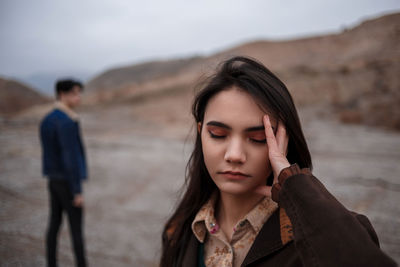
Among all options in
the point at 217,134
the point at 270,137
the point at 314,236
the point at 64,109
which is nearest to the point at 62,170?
the point at 64,109

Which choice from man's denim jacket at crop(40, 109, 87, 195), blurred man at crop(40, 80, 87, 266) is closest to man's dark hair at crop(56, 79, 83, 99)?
blurred man at crop(40, 80, 87, 266)

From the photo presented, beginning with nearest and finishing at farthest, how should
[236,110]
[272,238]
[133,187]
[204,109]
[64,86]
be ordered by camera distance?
1. [272,238]
2. [236,110]
3. [204,109]
4. [64,86]
5. [133,187]

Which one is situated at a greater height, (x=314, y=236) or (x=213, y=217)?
(x=314, y=236)

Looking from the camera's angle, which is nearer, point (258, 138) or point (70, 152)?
point (258, 138)

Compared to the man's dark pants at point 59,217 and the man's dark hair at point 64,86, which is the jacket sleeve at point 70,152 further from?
the man's dark hair at point 64,86

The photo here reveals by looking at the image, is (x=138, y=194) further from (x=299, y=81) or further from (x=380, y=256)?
(x=299, y=81)

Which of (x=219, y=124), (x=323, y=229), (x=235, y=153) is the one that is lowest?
(x=323, y=229)

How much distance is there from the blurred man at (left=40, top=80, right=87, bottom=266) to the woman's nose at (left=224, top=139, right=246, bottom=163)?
7.33 ft

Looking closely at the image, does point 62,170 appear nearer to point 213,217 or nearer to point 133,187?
point 213,217

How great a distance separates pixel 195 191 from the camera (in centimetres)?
156

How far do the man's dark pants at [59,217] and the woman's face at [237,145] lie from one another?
222 cm

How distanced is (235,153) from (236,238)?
1.39 feet

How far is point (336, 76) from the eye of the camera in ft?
61.0

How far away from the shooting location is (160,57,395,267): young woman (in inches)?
33.9
